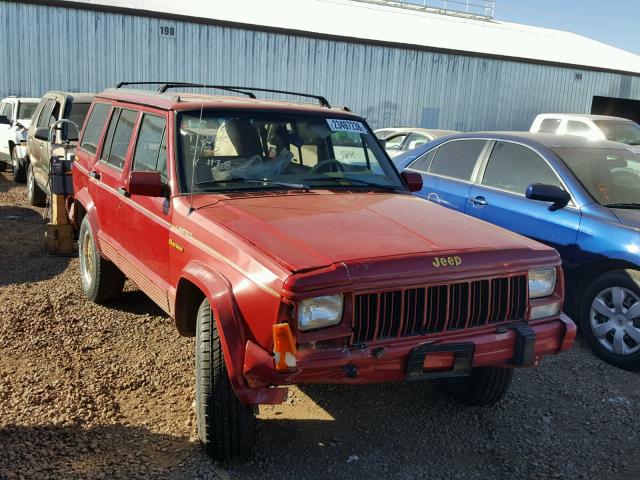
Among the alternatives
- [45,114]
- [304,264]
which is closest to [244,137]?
[304,264]

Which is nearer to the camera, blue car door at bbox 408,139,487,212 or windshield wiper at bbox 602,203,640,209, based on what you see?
windshield wiper at bbox 602,203,640,209

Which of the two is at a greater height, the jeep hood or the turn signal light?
the jeep hood

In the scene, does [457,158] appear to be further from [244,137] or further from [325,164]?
[244,137]

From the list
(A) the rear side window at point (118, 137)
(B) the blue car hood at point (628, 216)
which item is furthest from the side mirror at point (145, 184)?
(B) the blue car hood at point (628, 216)

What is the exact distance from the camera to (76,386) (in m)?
3.97

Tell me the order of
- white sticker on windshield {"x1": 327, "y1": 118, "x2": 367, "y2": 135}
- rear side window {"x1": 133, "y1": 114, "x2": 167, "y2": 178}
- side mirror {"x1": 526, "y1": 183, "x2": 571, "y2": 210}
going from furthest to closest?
side mirror {"x1": 526, "y1": 183, "x2": 571, "y2": 210} < white sticker on windshield {"x1": 327, "y1": 118, "x2": 367, "y2": 135} < rear side window {"x1": 133, "y1": 114, "x2": 167, "y2": 178}

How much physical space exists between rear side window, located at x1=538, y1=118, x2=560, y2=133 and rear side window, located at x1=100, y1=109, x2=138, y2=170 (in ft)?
39.8

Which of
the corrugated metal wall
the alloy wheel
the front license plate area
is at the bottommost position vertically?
the alloy wheel

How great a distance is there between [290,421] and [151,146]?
2088mm

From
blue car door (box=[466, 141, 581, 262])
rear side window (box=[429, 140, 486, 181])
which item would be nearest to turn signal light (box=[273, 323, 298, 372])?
blue car door (box=[466, 141, 581, 262])

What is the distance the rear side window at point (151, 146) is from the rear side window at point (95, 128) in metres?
1.06

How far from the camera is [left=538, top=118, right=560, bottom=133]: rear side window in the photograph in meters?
14.9

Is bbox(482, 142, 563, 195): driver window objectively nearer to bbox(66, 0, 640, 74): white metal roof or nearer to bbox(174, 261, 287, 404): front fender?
bbox(174, 261, 287, 404): front fender

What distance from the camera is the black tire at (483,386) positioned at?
152 inches
